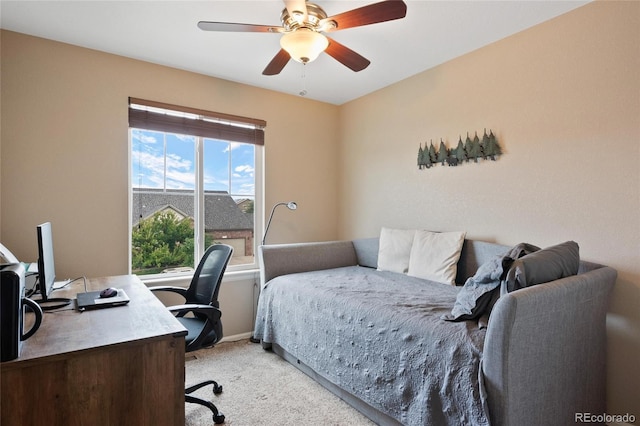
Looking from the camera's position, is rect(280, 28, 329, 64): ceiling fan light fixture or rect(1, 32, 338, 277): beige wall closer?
rect(280, 28, 329, 64): ceiling fan light fixture

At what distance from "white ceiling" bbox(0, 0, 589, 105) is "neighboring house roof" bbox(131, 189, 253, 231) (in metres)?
1.17

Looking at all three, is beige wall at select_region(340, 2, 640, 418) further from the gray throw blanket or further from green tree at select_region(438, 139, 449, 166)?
the gray throw blanket

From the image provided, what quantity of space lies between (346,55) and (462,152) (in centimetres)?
130

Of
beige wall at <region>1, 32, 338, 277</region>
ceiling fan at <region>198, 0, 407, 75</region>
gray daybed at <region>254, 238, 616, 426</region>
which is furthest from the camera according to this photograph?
beige wall at <region>1, 32, 338, 277</region>

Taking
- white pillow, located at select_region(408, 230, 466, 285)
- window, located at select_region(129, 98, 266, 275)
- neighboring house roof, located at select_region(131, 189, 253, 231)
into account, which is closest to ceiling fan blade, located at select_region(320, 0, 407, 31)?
white pillow, located at select_region(408, 230, 466, 285)

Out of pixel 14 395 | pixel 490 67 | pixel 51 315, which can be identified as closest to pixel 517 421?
pixel 14 395

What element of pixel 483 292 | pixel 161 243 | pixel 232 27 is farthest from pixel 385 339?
pixel 161 243

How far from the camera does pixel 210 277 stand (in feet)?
7.77

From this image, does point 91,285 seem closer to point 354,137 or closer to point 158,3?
point 158,3

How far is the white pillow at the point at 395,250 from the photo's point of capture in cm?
304

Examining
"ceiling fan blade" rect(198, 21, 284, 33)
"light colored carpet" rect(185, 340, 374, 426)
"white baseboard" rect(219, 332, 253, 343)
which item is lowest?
"light colored carpet" rect(185, 340, 374, 426)

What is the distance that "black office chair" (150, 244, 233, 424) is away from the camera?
198 cm

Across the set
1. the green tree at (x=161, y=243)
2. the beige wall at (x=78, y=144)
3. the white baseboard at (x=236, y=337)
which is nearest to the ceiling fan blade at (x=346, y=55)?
the beige wall at (x=78, y=144)

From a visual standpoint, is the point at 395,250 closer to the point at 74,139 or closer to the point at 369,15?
the point at 369,15
